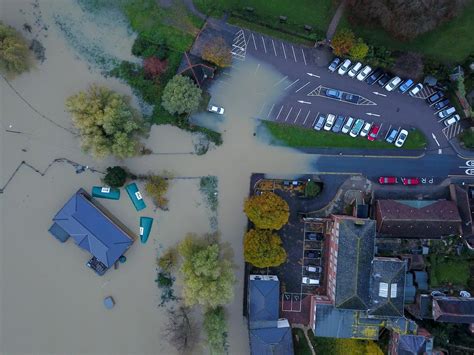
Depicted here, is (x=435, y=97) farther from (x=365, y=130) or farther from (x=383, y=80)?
(x=365, y=130)

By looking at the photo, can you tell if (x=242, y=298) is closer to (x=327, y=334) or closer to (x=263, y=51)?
(x=327, y=334)

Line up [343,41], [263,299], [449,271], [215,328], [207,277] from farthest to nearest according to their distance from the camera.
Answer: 1. [449,271]
2. [263,299]
3. [215,328]
4. [343,41]
5. [207,277]

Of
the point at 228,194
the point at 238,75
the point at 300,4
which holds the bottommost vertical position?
the point at 228,194

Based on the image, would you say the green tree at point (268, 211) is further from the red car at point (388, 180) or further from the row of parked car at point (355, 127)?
the red car at point (388, 180)

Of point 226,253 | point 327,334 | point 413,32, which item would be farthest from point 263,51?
point 327,334

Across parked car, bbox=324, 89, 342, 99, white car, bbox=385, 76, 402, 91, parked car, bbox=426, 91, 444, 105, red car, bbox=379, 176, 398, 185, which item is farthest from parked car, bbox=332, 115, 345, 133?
parked car, bbox=426, 91, 444, 105

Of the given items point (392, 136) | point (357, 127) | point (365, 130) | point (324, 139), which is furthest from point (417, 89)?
point (324, 139)
